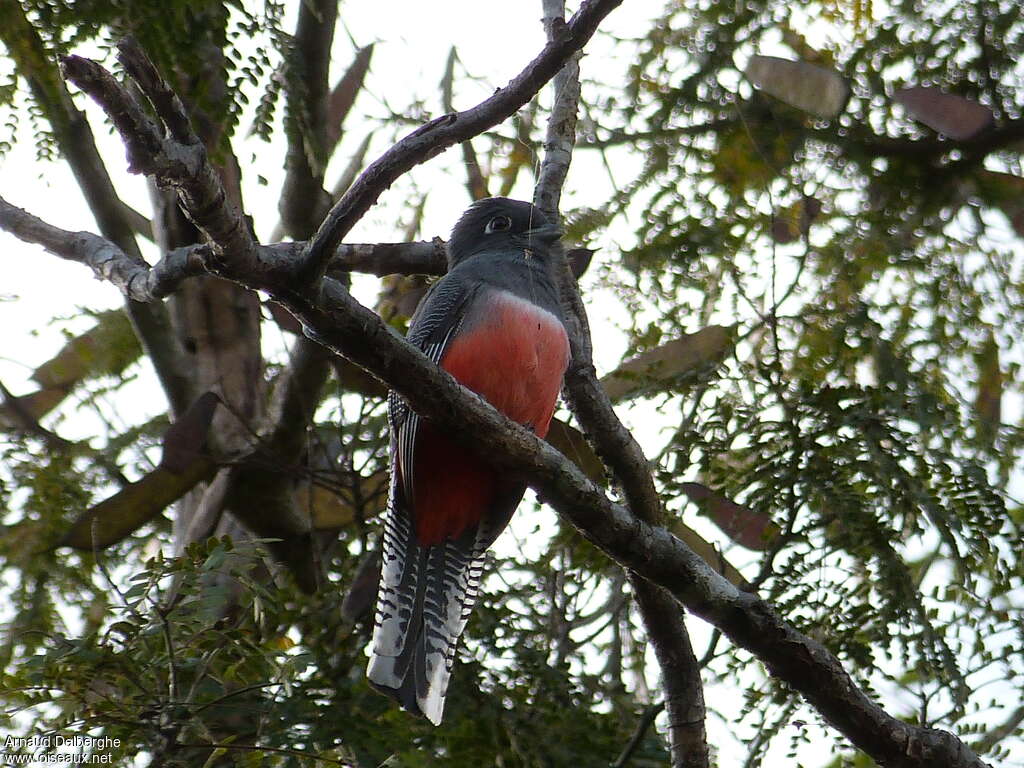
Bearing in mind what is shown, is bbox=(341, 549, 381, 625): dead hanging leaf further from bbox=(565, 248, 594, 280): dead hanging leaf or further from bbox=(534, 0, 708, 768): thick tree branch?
bbox=(565, 248, 594, 280): dead hanging leaf

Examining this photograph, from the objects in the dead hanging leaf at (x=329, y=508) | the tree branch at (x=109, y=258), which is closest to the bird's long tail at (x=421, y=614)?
the dead hanging leaf at (x=329, y=508)

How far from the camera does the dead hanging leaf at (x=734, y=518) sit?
11.8 feet

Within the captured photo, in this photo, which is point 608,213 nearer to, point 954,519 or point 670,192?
point 670,192

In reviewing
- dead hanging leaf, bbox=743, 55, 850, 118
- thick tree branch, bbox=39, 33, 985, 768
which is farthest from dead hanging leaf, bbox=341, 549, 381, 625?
dead hanging leaf, bbox=743, 55, 850, 118

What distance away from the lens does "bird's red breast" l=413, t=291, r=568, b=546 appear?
377 centimetres

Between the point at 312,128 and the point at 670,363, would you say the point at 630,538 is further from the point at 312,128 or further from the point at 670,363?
the point at 312,128

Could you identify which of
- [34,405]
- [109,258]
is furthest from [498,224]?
[34,405]

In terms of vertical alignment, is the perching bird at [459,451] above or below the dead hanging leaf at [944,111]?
below

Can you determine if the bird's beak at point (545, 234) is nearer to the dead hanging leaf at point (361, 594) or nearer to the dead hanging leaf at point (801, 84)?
the dead hanging leaf at point (801, 84)

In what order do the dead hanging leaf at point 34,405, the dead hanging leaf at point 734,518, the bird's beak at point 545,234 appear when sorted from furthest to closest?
1. the dead hanging leaf at point 34,405
2. the bird's beak at point 545,234
3. the dead hanging leaf at point 734,518

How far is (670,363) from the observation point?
3959 millimetres

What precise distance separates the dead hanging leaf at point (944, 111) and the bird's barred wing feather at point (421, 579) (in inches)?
71.6

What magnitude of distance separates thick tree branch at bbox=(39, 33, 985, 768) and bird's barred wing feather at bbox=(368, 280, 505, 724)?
557mm

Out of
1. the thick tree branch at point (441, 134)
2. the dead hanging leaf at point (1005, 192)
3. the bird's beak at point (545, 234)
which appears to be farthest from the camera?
the dead hanging leaf at point (1005, 192)
